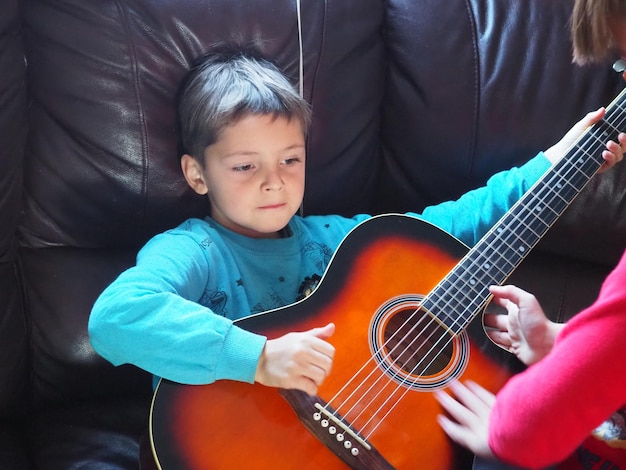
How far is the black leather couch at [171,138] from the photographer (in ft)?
4.13

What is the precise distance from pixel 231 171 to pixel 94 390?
20.9 inches

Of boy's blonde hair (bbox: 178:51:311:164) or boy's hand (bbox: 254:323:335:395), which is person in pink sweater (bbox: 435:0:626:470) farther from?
boy's blonde hair (bbox: 178:51:311:164)

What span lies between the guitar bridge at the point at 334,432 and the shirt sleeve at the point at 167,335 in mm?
84

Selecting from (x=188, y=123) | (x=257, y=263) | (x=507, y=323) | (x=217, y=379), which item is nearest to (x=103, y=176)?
(x=188, y=123)

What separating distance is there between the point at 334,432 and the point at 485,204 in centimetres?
59

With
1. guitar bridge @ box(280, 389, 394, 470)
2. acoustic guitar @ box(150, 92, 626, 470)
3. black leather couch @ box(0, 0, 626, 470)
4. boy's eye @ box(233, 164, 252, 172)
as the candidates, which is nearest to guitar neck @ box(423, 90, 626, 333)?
acoustic guitar @ box(150, 92, 626, 470)

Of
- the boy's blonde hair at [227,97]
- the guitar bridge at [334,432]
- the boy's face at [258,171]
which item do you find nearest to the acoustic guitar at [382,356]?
the guitar bridge at [334,432]

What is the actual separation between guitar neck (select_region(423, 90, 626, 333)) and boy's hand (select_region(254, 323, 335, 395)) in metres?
0.23

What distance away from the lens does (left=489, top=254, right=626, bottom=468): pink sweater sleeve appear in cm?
75

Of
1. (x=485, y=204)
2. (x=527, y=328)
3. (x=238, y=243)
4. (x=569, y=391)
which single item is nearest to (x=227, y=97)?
(x=238, y=243)

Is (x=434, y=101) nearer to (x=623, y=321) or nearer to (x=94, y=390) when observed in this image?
(x=623, y=321)

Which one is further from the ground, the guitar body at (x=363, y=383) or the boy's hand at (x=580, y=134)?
the boy's hand at (x=580, y=134)

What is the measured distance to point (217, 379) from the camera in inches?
39.8

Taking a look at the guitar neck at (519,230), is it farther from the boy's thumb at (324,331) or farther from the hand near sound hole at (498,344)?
the boy's thumb at (324,331)
